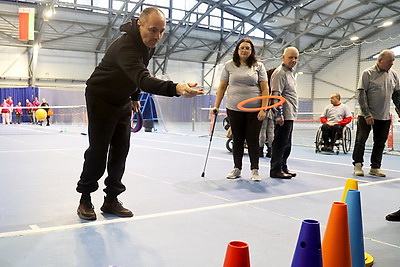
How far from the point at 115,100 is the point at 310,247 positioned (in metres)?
1.73

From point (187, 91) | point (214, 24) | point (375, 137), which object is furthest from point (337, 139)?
point (214, 24)

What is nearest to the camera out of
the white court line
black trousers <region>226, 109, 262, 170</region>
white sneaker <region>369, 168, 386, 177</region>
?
the white court line

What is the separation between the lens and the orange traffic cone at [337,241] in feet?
5.76

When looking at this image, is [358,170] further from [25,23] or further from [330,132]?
[25,23]

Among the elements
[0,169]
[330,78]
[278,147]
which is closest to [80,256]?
[278,147]

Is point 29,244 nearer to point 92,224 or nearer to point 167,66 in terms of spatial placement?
point 92,224

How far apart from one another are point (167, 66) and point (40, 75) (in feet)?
26.0

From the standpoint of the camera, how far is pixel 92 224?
2.75 m

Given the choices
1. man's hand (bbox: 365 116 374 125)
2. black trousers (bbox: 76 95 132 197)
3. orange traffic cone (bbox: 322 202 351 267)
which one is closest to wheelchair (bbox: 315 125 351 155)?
man's hand (bbox: 365 116 374 125)

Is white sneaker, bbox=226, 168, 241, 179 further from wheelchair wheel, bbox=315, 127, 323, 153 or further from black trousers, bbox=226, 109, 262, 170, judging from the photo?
wheelchair wheel, bbox=315, 127, 323, 153

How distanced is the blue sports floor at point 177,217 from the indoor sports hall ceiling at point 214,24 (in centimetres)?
1745

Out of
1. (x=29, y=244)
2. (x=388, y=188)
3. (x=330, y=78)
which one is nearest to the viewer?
(x=29, y=244)

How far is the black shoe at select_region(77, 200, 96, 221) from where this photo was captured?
285 centimetres

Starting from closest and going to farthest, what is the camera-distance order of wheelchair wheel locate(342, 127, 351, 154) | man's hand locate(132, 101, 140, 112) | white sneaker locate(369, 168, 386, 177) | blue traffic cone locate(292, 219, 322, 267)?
blue traffic cone locate(292, 219, 322, 267), man's hand locate(132, 101, 140, 112), white sneaker locate(369, 168, 386, 177), wheelchair wheel locate(342, 127, 351, 154)
